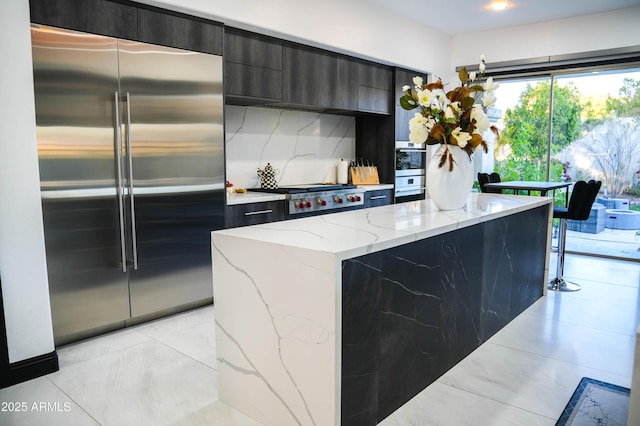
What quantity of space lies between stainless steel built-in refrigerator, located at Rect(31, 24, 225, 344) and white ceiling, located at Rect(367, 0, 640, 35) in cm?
255

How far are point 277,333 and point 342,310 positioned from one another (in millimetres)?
334

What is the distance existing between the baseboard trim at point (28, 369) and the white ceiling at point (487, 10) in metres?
4.20

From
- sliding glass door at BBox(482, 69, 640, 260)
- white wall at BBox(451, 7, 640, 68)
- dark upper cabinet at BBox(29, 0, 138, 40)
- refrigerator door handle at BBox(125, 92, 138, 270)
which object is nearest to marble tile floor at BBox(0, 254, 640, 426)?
refrigerator door handle at BBox(125, 92, 138, 270)

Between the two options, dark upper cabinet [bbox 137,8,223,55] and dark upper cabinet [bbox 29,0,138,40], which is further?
dark upper cabinet [bbox 137,8,223,55]

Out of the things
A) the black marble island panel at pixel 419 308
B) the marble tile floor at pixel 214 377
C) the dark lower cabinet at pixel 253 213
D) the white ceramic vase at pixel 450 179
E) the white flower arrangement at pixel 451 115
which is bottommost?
the marble tile floor at pixel 214 377

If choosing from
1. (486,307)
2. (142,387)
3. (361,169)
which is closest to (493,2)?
(361,169)

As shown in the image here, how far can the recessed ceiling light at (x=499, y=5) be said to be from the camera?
456 centimetres

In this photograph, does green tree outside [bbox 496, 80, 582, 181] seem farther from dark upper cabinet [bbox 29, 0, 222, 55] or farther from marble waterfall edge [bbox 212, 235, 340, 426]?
marble waterfall edge [bbox 212, 235, 340, 426]

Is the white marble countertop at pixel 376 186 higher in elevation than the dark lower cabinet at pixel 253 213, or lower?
higher

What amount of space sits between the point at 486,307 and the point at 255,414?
1.58 metres

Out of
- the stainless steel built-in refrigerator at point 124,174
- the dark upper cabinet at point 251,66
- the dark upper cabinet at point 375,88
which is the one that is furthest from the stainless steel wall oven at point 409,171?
the stainless steel built-in refrigerator at point 124,174

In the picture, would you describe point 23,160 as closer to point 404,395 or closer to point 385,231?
point 385,231

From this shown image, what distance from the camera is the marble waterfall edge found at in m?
1.66

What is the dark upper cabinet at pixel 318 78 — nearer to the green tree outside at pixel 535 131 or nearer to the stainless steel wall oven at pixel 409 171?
the stainless steel wall oven at pixel 409 171
